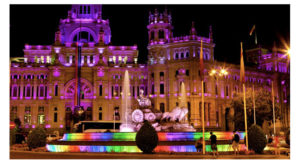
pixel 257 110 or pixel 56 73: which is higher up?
pixel 56 73

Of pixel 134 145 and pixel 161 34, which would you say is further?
pixel 161 34

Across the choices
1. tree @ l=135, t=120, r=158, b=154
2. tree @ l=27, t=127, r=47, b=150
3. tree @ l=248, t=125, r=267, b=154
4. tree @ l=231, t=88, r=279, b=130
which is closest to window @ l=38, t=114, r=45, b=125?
tree @ l=231, t=88, r=279, b=130

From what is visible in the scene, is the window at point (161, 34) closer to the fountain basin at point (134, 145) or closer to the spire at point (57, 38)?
the spire at point (57, 38)

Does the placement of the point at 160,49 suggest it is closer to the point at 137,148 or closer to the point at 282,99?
the point at 282,99

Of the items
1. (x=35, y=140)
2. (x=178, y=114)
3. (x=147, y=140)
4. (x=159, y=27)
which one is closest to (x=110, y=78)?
(x=159, y=27)

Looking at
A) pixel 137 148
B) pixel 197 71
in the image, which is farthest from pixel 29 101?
pixel 137 148

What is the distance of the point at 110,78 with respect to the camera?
7044 cm

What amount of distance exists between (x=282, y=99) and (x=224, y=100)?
1800 cm

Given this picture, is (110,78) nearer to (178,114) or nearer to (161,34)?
(161,34)

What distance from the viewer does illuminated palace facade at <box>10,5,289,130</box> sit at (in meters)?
65.3

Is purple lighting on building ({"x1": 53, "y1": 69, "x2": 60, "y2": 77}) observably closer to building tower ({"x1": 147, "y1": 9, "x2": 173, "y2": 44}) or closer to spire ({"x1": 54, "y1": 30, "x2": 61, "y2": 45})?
spire ({"x1": 54, "y1": 30, "x2": 61, "y2": 45})

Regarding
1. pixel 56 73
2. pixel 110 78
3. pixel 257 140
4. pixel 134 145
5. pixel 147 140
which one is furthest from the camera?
pixel 110 78

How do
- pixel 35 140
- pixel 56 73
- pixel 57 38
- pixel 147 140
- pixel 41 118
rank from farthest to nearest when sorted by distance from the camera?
pixel 57 38 < pixel 41 118 < pixel 56 73 < pixel 35 140 < pixel 147 140

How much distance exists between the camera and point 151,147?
78.1 feet
